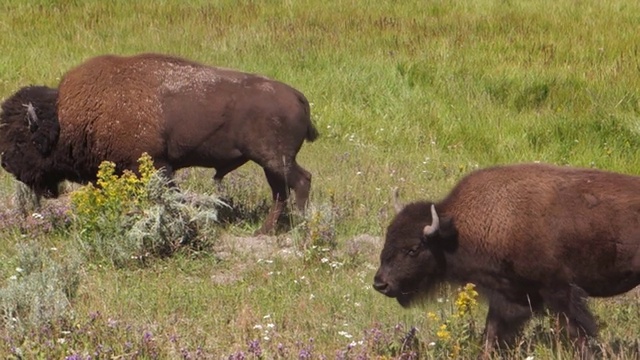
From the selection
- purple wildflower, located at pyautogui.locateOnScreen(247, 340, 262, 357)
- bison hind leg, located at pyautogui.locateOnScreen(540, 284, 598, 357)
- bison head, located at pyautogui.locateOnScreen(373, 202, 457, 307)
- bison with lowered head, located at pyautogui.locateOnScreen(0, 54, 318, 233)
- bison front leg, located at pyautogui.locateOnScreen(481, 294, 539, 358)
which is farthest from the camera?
bison with lowered head, located at pyautogui.locateOnScreen(0, 54, 318, 233)

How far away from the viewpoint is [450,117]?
1373cm

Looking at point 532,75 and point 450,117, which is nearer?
point 450,117

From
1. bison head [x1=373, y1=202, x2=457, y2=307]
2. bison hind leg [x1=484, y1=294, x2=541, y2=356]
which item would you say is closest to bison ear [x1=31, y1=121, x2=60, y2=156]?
bison head [x1=373, y1=202, x2=457, y2=307]

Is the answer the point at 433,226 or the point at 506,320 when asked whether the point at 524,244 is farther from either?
the point at 433,226

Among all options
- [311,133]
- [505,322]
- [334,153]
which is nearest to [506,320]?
[505,322]

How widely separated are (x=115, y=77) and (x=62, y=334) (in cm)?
343

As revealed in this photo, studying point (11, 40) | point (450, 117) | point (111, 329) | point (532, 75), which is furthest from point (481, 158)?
point (11, 40)

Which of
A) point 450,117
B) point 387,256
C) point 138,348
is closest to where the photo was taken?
point 138,348

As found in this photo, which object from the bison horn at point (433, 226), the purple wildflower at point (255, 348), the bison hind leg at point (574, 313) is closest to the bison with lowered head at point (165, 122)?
the bison horn at point (433, 226)

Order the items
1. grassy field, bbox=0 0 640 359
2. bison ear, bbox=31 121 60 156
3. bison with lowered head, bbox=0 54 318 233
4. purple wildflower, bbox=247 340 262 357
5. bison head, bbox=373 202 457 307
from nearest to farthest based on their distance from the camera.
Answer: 1. purple wildflower, bbox=247 340 262 357
2. grassy field, bbox=0 0 640 359
3. bison head, bbox=373 202 457 307
4. bison with lowered head, bbox=0 54 318 233
5. bison ear, bbox=31 121 60 156

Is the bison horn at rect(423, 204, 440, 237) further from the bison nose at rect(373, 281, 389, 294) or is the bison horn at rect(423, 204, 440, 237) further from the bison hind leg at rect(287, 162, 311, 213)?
the bison hind leg at rect(287, 162, 311, 213)

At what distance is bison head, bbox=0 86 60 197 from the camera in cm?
967

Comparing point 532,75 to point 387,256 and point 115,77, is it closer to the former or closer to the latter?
point 115,77

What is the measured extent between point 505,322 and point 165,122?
3913 mm
